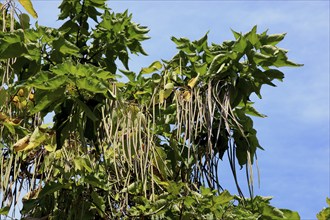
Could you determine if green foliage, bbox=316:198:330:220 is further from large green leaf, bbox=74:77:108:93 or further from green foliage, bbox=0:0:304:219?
large green leaf, bbox=74:77:108:93

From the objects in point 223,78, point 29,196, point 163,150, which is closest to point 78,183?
point 29,196

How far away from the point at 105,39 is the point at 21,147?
2.17ft

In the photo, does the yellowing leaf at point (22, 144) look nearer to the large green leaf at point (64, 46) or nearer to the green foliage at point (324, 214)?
the large green leaf at point (64, 46)

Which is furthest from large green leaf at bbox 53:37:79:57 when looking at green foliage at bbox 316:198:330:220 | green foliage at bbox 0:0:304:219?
green foliage at bbox 316:198:330:220

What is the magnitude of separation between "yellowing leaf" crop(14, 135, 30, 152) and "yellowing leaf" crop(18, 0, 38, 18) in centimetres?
62

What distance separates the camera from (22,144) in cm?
364

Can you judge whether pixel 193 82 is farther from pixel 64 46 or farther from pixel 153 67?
pixel 64 46

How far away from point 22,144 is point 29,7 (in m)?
0.69

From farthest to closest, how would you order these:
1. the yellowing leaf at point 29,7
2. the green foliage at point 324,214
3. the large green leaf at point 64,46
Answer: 1. the green foliage at point 324,214
2. the yellowing leaf at point 29,7
3. the large green leaf at point 64,46

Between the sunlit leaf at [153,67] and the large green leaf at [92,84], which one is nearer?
the large green leaf at [92,84]

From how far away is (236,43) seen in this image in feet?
11.0

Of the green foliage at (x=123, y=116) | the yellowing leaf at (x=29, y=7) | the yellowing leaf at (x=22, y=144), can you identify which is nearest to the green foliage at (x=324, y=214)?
the green foliage at (x=123, y=116)

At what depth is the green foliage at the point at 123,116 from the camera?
326 cm

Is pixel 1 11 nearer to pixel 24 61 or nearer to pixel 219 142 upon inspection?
pixel 24 61
